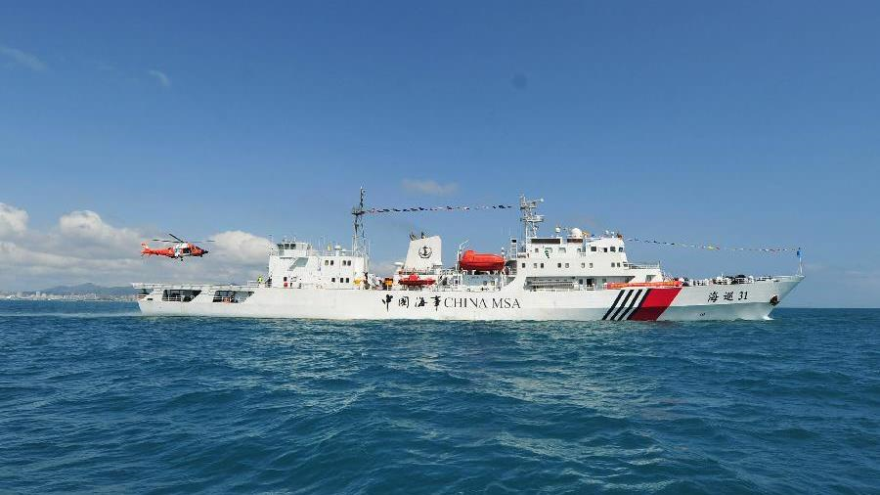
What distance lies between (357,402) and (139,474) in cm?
467

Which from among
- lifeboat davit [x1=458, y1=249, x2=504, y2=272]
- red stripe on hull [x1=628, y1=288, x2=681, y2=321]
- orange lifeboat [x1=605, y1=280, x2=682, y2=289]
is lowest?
red stripe on hull [x1=628, y1=288, x2=681, y2=321]

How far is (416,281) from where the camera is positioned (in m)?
35.4

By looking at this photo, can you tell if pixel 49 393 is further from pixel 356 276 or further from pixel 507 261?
pixel 507 261

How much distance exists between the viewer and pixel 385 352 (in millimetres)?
19094

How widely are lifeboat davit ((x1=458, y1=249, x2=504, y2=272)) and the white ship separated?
76mm

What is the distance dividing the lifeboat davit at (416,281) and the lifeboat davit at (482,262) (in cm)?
292

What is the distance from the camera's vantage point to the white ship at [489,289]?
104ft

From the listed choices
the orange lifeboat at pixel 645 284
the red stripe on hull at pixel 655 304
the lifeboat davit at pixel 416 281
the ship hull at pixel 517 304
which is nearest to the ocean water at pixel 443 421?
the red stripe on hull at pixel 655 304

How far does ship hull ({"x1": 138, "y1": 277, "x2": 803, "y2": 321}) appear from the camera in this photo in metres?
31.5

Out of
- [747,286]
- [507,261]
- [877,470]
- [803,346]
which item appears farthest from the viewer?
[507,261]

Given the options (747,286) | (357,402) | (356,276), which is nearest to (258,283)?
(356,276)

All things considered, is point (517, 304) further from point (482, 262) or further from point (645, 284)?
point (645, 284)

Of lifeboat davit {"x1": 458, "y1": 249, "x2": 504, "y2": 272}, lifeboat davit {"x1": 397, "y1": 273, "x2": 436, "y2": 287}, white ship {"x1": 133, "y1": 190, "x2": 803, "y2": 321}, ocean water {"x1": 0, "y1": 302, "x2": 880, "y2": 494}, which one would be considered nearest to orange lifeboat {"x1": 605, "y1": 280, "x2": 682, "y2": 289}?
white ship {"x1": 133, "y1": 190, "x2": 803, "y2": 321}

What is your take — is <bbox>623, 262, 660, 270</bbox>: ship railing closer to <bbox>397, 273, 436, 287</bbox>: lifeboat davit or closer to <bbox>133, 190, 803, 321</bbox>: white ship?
<bbox>133, 190, 803, 321</bbox>: white ship
